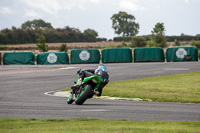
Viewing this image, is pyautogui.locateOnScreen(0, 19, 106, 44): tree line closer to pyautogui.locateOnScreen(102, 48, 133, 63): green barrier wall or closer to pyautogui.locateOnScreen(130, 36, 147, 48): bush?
pyautogui.locateOnScreen(130, 36, 147, 48): bush

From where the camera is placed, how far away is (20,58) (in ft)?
176

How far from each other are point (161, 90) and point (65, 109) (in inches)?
319

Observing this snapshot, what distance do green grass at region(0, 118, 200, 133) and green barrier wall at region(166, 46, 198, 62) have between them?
41186 mm

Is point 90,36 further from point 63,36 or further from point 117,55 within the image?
point 117,55

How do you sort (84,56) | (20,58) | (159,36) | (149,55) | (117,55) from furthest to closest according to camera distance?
(159,36) < (20,58) < (117,55) < (84,56) < (149,55)

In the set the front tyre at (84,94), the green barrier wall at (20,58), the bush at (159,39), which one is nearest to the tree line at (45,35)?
the bush at (159,39)

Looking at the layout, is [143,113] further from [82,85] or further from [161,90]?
[161,90]

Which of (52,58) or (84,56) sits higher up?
(84,56)

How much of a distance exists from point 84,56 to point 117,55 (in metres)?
3.88

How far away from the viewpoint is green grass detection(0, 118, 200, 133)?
30.2 ft

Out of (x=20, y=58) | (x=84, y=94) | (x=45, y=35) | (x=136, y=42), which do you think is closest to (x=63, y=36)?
(x=45, y=35)

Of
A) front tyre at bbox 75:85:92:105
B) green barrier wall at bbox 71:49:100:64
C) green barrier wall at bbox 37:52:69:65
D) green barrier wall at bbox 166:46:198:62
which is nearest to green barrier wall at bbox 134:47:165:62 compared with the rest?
green barrier wall at bbox 166:46:198:62

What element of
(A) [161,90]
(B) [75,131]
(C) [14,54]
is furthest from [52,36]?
(B) [75,131]

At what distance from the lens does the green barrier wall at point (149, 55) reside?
51.9 meters
